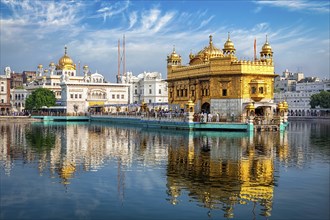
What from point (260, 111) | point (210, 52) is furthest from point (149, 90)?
point (260, 111)

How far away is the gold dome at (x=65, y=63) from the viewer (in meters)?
95.6

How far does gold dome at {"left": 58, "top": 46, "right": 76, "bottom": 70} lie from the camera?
95613 millimetres

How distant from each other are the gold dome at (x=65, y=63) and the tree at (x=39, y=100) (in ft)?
51.1

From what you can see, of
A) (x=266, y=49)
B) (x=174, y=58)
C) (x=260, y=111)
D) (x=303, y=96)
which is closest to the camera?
(x=260, y=111)

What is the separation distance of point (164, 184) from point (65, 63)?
277 ft

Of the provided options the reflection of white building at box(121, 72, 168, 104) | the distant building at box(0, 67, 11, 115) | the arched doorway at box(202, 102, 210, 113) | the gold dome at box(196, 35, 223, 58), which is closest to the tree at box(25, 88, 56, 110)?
the distant building at box(0, 67, 11, 115)

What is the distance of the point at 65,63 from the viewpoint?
315 ft

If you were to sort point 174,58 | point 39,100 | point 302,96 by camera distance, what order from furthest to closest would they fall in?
point 302,96 < point 39,100 < point 174,58

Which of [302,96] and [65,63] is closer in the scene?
[65,63]

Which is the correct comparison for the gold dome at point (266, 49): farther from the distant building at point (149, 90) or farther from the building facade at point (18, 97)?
the building facade at point (18, 97)

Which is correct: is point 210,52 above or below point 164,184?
above

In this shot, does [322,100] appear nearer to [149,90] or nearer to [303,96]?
[303,96]

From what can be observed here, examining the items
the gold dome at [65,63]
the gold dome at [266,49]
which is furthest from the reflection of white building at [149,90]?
the gold dome at [266,49]

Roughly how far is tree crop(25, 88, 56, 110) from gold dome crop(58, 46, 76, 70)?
15.6 metres
